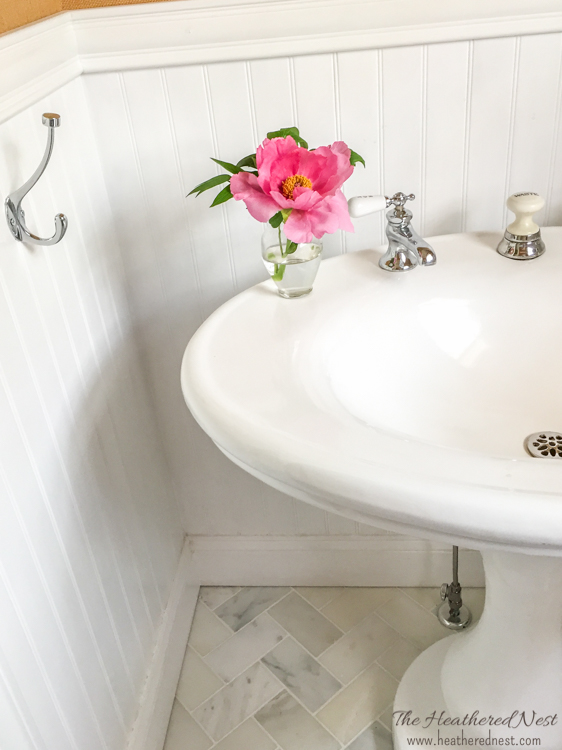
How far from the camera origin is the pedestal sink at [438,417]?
1.64 ft

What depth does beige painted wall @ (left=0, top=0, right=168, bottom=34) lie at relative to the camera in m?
0.79

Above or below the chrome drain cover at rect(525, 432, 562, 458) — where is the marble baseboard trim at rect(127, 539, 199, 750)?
below

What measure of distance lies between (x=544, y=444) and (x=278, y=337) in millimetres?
326

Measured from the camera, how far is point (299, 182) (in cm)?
77

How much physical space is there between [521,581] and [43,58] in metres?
Answer: 0.90

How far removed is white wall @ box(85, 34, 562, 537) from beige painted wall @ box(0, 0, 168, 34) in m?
0.09

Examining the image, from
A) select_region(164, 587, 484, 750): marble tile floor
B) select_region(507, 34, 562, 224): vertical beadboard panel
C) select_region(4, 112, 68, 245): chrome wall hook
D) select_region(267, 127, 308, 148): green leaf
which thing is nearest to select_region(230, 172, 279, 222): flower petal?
select_region(267, 127, 308, 148): green leaf

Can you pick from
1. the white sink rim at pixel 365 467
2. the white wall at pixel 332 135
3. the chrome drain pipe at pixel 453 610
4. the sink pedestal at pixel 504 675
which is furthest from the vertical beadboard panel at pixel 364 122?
the chrome drain pipe at pixel 453 610

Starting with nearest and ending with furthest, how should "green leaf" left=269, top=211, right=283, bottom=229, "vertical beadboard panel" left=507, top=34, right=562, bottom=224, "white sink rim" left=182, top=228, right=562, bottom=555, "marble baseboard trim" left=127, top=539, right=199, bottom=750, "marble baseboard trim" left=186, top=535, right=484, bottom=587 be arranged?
"white sink rim" left=182, top=228, right=562, bottom=555, "green leaf" left=269, top=211, right=283, bottom=229, "vertical beadboard panel" left=507, top=34, right=562, bottom=224, "marble baseboard trim" left=127, top=539, right=199, bottom=750, "marble baseboard trim" left=186, top=535, right=484, bottom=587

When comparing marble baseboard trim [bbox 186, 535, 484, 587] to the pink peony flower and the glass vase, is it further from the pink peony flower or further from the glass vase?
the pink peony flower

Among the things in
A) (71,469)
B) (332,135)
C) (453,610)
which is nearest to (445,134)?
(332,135)

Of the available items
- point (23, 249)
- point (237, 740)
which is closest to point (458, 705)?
point (237, 740)

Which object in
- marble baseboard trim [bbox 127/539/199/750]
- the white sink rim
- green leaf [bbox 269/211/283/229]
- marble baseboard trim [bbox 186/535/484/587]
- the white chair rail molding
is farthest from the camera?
marble baseboard trim [bbox 186/535/484/587]

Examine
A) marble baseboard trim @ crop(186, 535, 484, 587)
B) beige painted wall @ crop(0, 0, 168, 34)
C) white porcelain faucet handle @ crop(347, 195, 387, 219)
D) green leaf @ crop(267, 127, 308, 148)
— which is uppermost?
beige painted wall @ crop(0, 0, 168, 34)
